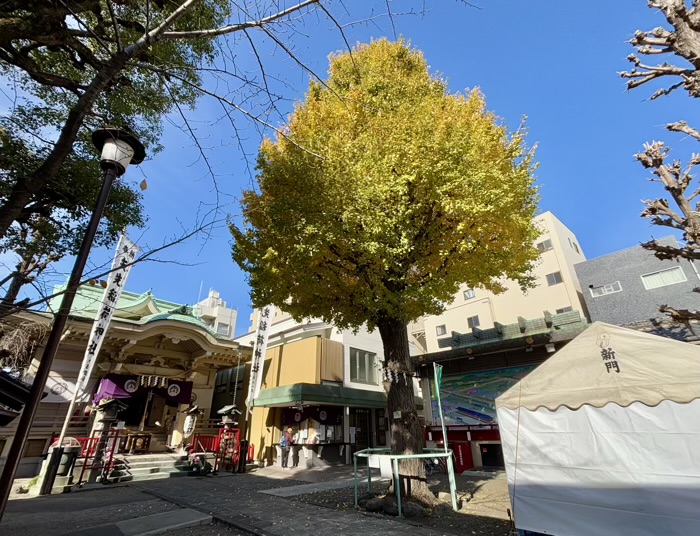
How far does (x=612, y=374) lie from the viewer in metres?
4.35

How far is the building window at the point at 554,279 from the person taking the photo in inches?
864

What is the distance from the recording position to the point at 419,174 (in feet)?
23.5

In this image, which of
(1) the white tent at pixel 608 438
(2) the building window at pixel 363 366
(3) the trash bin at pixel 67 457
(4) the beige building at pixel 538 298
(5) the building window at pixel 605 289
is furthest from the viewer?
(4) the beige building at pixel 538 298

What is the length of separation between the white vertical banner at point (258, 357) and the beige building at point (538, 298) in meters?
10.1

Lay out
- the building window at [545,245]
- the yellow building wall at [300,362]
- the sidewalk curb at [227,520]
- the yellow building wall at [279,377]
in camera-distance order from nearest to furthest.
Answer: the sidewalk curb at [227,520], the yellow building wall at [300,362], the yellow building wall at [279,377], the building window at [545,245]

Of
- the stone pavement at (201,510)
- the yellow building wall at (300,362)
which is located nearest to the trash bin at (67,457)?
the stone pavement at (201,510)

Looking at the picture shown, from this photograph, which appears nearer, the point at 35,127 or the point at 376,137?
the point at 35,127

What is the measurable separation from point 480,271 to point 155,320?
1328cm

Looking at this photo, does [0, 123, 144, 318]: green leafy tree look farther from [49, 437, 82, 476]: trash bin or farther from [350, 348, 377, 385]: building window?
[350, 348, 377, 385]: building window

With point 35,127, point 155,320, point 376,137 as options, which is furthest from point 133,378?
point 376,137

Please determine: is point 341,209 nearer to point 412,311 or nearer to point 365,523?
point 412,311

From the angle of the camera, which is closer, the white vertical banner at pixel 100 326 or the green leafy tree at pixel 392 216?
the green leafy tree at pixel 392 216

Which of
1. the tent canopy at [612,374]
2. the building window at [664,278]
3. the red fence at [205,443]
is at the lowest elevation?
the red fence at [205,443]

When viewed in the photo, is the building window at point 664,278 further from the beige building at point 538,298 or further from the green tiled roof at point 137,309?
the green tiled roof at point 137,309
